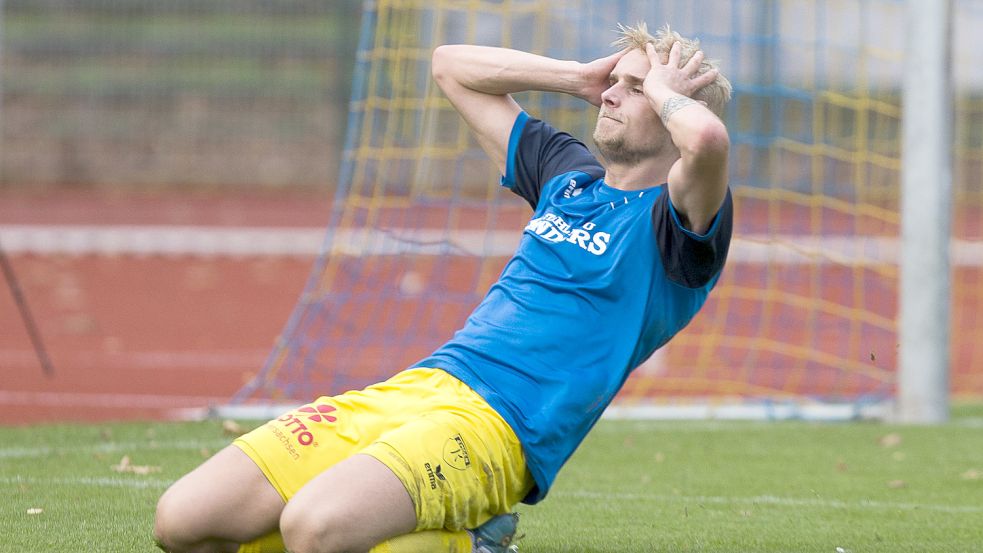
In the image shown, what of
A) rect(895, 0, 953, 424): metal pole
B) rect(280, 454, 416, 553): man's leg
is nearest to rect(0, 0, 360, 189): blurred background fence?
rect(895, 0, 953, 424): metal pole

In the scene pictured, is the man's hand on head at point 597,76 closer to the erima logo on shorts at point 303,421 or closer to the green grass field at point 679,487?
the erima logo on shorts at point 303,421

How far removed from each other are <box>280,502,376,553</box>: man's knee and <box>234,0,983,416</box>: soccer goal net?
412 centimetres

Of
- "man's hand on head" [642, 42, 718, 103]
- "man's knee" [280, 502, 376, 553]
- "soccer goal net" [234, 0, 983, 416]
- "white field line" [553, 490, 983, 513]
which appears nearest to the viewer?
"man's knee" [280, 502, 376, 553]

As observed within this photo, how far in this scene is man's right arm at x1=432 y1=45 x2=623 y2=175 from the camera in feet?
13.7

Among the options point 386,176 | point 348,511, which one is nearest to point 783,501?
point 348,511

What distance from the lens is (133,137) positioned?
915 inches

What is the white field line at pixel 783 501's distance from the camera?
5.02 metres

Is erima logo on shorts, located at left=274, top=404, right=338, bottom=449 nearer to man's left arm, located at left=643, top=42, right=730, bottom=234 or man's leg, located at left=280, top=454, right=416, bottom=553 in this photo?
man's leg, located at left=280, top=454, right=416, bottom=553

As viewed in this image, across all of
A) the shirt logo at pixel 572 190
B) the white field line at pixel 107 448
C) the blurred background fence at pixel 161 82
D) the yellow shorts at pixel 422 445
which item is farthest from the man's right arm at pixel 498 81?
the blurred background fence at pixel 161 82

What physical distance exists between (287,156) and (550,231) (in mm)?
20019

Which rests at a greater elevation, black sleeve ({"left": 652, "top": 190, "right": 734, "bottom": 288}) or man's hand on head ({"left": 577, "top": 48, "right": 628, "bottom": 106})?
man's hand on head ({"left": 577, "top": 48, "right": 628, "bottom": 106})

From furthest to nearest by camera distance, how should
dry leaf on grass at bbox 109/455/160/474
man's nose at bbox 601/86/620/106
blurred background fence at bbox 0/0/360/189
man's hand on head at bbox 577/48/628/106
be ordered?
blurred background fence at bbox 0/0/360/189, dry leaf on grass at bbox 109/455/160/474, man's hand on head at bbox 577/48/628/106, man's nose at bbox 601/86/620/106

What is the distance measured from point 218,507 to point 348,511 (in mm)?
390

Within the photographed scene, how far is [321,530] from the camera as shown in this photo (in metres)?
3.34
